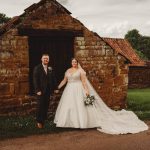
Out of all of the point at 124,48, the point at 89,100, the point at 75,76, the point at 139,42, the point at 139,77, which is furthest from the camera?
the point at 139,42

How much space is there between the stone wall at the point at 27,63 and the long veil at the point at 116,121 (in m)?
1.48

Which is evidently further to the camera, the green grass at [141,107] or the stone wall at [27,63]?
the green grass at [141,107]

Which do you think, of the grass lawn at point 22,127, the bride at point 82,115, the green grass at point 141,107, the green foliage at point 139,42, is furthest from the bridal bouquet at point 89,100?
the green foliage at point 139,42

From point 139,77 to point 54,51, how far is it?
16126 mm

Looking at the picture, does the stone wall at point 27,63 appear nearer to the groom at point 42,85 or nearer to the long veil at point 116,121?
the long veil at point 116,121

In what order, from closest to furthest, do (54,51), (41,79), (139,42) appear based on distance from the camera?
(41,79)
(54,51)
(139,42)

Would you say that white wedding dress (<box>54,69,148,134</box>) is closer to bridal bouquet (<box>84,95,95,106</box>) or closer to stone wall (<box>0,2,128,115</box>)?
bridal bouquet (<box>84,95,95,106</box>)

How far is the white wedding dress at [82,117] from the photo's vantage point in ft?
32.7

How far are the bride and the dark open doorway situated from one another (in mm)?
1574

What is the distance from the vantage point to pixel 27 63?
11734 millimetres

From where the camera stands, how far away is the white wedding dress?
9977 millimetres

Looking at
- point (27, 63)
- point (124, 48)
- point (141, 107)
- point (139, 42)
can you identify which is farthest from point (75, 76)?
point (139, 42)

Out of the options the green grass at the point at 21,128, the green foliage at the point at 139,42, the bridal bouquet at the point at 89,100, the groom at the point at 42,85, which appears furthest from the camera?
the green foliage at the point at 139,42

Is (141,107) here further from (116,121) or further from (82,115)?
(82,115)
